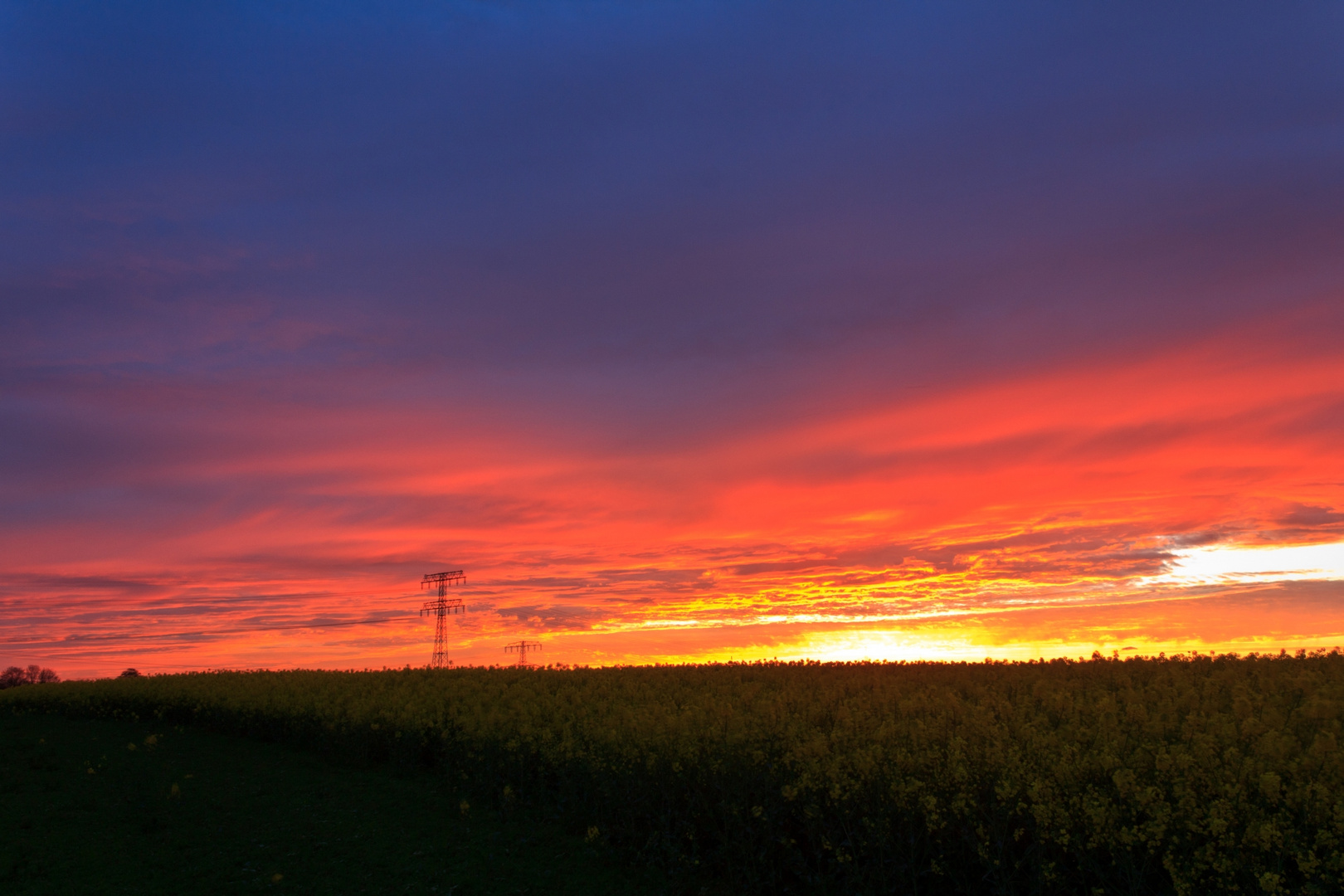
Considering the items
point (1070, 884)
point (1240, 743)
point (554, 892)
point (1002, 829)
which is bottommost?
point (554, 892)

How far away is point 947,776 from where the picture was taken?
330 inches

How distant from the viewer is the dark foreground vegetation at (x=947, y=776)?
6980 mm

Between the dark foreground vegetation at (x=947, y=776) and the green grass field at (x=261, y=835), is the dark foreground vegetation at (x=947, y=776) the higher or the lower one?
the higher one

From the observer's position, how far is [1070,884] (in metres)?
7.62

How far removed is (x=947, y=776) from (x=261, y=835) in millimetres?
11343

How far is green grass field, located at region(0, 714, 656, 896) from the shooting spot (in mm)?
11094

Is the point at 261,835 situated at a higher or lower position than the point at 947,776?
lower

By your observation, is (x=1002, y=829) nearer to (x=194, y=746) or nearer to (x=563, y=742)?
(x=563, y=742)

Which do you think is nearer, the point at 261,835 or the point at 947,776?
the point at 947,776

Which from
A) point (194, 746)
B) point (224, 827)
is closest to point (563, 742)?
point (224, 827)

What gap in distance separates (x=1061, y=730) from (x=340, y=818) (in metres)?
11.9

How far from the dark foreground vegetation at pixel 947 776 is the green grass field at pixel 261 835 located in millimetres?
758

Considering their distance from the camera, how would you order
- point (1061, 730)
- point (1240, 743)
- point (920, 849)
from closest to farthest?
1. point (920, 849)
2. point (1240, 743)
3. point (1061, 730)

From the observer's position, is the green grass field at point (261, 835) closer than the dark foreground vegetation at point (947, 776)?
Answer: No
